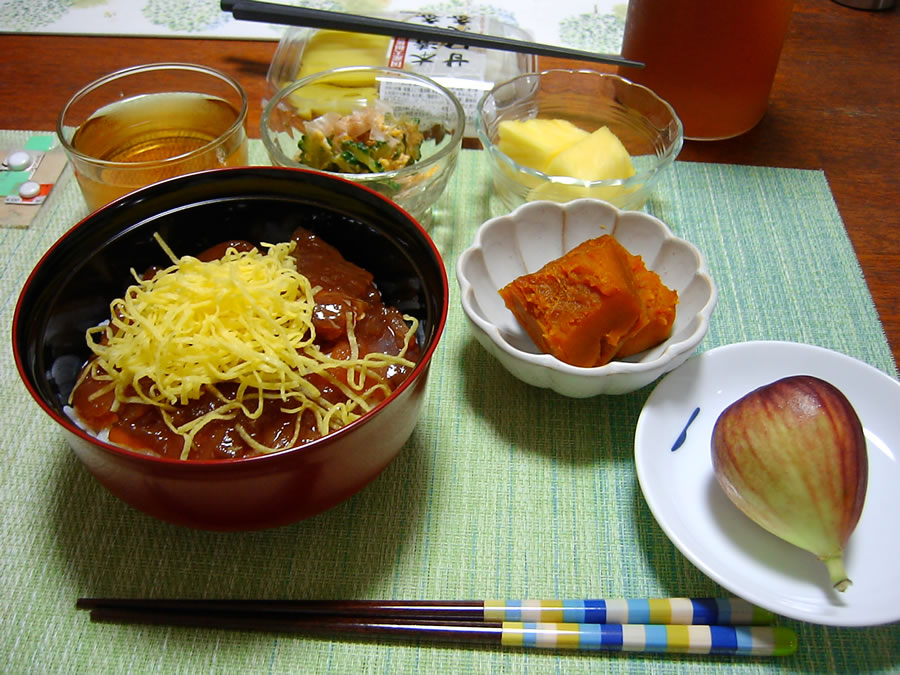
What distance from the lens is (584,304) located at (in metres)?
0.94

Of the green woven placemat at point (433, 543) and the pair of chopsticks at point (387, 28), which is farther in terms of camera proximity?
the pair of chopsticks at point (387, 28)

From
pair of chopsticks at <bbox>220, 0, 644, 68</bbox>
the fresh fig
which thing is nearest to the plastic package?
pair of chopsticks at <bbox>220, 0, 644, 68</bbox>

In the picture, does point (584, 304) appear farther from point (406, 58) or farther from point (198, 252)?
point (406, 58)

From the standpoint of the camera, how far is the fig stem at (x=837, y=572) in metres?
0.74

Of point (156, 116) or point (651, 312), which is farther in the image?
point (156, 116)

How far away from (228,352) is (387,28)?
1.04 m

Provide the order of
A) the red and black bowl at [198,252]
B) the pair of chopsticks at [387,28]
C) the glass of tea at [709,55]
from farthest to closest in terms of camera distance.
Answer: the pair of chopsticks at [387,28]
the glass of tea at [709,55]
the red and black bowl at [198,252]

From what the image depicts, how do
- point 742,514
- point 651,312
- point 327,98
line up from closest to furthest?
point 742,514
point 651,312
point 327,98

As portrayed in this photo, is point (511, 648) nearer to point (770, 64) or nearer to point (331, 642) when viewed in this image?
point (331, 642)

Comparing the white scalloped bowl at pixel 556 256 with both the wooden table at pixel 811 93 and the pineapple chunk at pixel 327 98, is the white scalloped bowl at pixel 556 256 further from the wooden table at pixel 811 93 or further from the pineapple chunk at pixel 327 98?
the pineapple chunk at pixel 327 98

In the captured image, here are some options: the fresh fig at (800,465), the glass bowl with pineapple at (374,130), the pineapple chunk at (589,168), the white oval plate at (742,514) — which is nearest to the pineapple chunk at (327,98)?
the glass bowl with pineapple at (374,130)

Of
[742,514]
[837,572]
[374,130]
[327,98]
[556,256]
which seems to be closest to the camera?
[837,572]

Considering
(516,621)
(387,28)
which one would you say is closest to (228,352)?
(516,621)

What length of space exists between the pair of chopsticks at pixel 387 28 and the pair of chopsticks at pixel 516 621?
1.18m
